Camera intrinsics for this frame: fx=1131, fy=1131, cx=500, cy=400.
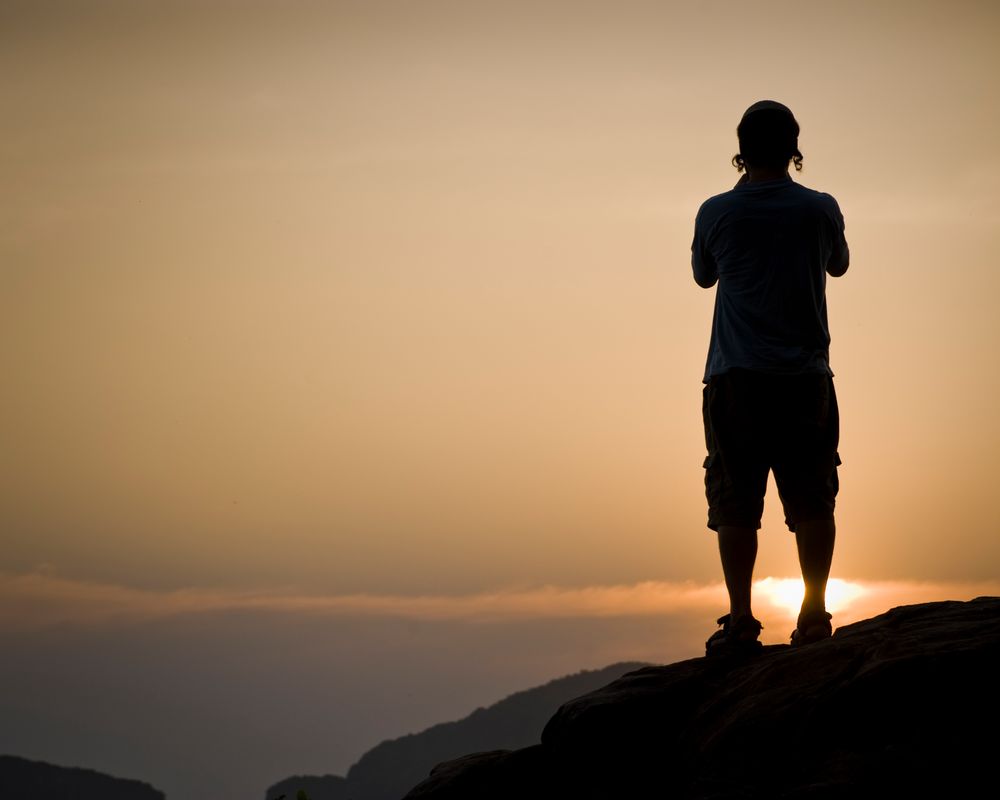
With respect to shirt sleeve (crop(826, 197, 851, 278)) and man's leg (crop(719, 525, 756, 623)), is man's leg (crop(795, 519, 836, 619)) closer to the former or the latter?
man's leg (crop(719, 525, 756, 623))

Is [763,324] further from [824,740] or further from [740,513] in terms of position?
[824,740]

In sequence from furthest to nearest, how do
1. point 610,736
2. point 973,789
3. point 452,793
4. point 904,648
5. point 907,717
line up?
point 452,793, point 610,736, point 904,648, point 907,717, point 973,789

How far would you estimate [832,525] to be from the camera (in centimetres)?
776

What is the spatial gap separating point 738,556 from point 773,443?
81 centimetres

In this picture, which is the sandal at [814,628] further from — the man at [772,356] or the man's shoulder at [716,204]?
the man's shoulder at [716,204]

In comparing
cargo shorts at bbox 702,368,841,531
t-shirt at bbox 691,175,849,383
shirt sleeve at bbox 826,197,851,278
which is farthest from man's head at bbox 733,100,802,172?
cargo shorts at bbox 702,368,841,531

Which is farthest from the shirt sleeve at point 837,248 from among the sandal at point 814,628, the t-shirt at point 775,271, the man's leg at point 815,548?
the sandal at point 814,628

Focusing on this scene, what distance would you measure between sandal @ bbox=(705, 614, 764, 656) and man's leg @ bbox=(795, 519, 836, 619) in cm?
55

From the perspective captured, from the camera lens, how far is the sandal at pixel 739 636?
8078 millimetres

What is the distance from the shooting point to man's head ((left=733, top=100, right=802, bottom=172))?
7629 millimetres

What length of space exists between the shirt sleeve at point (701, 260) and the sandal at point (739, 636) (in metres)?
2.43

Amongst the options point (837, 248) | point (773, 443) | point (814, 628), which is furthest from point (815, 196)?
point (814, 628)

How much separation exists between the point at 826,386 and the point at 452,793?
4326 mm

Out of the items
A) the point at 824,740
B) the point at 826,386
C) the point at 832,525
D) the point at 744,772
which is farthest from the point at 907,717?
the point at 826,386
